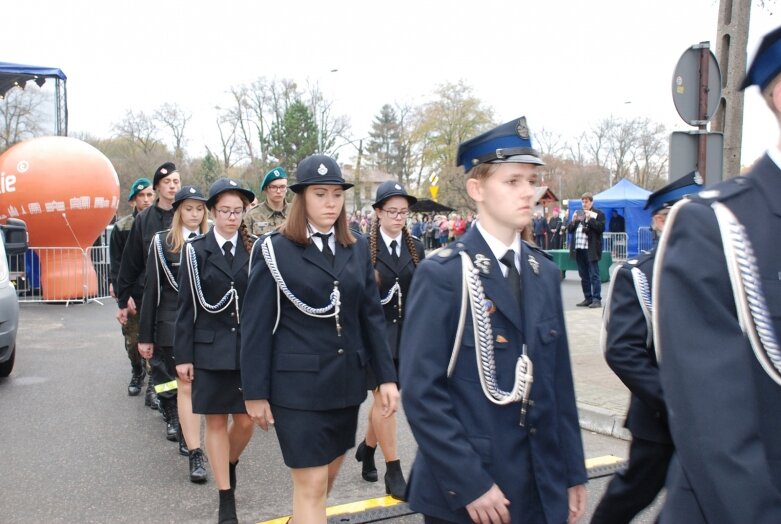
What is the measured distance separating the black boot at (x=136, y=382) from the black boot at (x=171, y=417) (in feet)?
5.66

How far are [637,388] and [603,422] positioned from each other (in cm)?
321

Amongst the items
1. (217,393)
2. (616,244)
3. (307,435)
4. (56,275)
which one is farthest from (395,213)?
(616,244)

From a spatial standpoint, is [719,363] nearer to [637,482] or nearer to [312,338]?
[637,482]

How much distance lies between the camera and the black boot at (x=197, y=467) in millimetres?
5176

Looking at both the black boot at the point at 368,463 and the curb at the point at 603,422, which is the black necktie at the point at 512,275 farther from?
the curb at the point at 603,422

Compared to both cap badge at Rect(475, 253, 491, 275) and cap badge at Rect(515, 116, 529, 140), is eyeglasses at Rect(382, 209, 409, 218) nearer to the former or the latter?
cap badge at Rect(515, 116, 529, 140)

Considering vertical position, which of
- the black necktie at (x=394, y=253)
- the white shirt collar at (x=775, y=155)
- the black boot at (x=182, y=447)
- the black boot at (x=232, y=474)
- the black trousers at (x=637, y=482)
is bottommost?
the black boot at (x=182, y=447)

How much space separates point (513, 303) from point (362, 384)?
4.97 ft

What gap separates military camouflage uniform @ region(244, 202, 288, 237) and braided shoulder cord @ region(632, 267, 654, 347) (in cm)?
402

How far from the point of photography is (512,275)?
251cm

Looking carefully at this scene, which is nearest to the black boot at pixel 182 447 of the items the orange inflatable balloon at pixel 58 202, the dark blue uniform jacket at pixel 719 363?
the dark blue uniform jacket at pixel 719 363

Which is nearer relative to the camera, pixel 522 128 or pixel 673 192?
pixel 522 128

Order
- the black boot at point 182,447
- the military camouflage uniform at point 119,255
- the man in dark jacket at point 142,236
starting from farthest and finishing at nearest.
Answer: the military camouflage uniform at point 119,255, the man in dark jacket at point 142,236, the black boot at point 182,447

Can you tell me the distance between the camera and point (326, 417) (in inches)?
141
